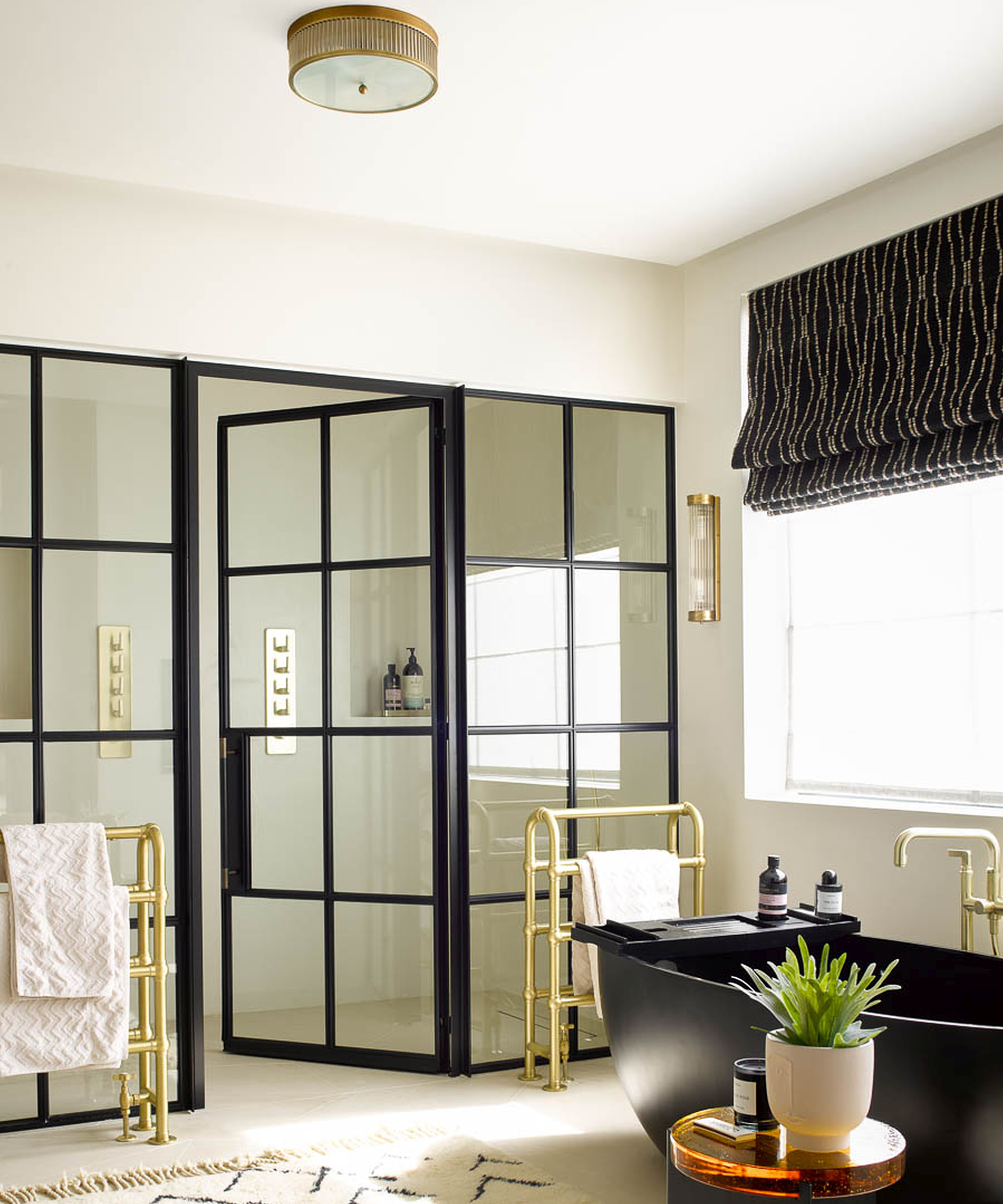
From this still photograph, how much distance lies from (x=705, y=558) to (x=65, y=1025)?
250cm

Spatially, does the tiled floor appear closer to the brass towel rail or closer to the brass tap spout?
the brass towel rail

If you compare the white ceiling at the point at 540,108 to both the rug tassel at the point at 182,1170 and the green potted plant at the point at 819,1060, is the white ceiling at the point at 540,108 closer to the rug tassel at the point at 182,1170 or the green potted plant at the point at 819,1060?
the green potted plant at the point at 819,1060

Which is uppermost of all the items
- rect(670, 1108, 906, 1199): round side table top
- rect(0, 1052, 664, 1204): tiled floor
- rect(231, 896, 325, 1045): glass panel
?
rect(670, 1108, 906, 1199): round side table top

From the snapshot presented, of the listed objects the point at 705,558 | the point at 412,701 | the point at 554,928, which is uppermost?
the point at 705,558

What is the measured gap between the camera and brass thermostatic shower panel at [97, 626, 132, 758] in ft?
13.0

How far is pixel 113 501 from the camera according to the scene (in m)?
4.01

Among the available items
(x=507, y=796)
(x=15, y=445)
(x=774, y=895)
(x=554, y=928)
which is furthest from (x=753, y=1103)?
(x=15, y=445)

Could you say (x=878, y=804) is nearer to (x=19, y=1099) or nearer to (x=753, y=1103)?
(x=753, y=1103)

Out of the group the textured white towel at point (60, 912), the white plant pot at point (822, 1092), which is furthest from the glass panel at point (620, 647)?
the white plant pot at point (822, 1092)

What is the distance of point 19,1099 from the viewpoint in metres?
3.78

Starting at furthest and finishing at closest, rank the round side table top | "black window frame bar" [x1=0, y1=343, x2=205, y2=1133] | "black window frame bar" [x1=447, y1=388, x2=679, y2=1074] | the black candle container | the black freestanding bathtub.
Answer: "black window frame bar" [x1=447, y1=388, x2=679, y2=1074] < "black window frame bar" [x1=0, y1=343, x2=205, y2=1133] < the black freestanding bathtub < the black candle container < the round side table top

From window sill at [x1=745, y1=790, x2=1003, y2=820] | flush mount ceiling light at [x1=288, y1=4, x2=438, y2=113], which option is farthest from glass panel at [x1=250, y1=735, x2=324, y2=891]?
flush mount ceiling light at [x1=288, y1=4, x2=438, y2=113]

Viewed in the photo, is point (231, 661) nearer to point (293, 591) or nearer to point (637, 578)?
point (293, 591)

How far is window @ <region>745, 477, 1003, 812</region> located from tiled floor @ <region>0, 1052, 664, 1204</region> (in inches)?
47.9
